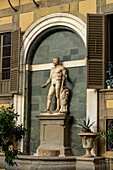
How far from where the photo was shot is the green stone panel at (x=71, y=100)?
45.1 feet

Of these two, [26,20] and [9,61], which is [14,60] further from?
[26,20]

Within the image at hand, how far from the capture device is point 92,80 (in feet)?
42.5

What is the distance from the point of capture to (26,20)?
15.4 metres

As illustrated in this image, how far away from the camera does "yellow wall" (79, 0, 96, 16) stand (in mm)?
13867

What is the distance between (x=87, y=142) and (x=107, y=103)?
1.67 m

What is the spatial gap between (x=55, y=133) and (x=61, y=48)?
3.48 meters

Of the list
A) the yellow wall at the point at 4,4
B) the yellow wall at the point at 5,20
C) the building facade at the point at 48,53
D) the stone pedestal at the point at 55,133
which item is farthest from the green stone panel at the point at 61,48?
the yellow wall at the point at 4,4

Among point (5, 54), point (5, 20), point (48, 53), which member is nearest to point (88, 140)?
point (48, 53)

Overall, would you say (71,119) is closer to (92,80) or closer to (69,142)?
(69,142)

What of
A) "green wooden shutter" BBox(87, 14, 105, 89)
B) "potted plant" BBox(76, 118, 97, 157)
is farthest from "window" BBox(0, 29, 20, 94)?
"potted plant" BBox(76, 118, 97, 157)

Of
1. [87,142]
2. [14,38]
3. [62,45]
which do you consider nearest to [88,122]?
[87,142]

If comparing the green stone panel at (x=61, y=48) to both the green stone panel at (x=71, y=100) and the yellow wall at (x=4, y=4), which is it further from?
the yellow wall at (x=4, y=4)

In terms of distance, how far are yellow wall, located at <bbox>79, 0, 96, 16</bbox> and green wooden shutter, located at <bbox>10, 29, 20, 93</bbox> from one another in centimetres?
281

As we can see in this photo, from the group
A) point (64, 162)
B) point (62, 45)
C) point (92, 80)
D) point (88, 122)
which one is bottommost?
point (64, 162)
